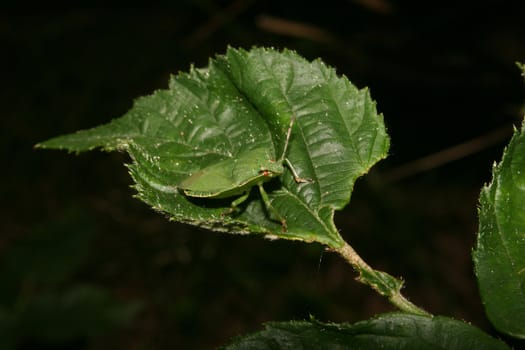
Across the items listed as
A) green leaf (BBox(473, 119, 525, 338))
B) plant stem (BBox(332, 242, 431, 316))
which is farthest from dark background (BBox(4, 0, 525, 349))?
green leaf (BBox(473, 119, 525, 338))

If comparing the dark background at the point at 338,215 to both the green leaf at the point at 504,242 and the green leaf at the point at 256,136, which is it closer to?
the green leaf at the point at 256,136

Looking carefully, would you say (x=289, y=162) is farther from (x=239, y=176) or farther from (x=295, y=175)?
(x=239, y=176)

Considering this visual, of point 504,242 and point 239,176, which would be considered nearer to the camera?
point 504,242

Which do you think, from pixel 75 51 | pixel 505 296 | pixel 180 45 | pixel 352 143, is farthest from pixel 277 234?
pixel 75 51

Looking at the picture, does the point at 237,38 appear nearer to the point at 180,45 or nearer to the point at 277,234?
the point at 180,45

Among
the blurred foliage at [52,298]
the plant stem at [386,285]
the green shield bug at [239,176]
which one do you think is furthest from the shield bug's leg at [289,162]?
the blurred foliage at [52,298]

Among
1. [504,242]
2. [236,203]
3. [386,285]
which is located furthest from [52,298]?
[504,242]

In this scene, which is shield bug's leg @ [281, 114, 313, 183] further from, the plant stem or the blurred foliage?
the blurred foliage
